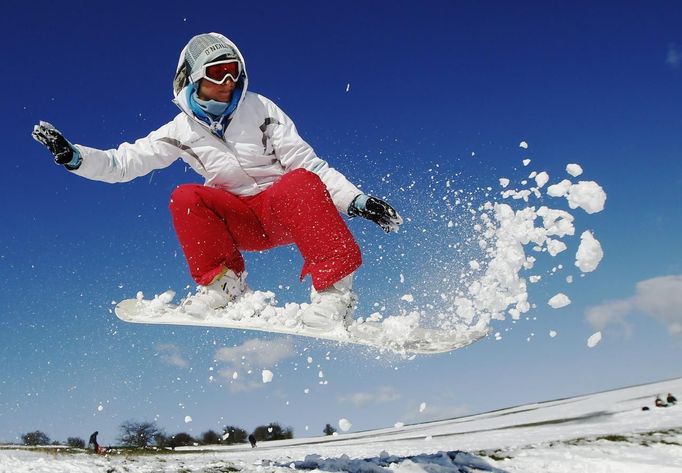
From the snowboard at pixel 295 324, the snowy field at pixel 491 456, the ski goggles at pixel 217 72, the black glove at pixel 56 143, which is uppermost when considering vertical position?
the ski goggles at pixel 217 72

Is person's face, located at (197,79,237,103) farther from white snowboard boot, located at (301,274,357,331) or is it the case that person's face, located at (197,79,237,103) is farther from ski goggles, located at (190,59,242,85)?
white snowboard boot, located at (301,274,357,331)

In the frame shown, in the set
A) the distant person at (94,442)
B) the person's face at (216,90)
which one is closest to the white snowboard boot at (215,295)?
the person's face at (216,90)

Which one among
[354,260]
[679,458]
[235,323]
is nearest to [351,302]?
[354,260]

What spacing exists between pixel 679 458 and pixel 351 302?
20.0ft

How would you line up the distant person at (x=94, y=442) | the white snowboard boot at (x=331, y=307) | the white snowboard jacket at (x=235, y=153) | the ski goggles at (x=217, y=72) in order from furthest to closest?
the distant person at (x=94, y=442) → the white snowboard jacket at (x=235, y=153) → the ski goggles at (x=217, y=72) → the white snowboard boot at (x=331, y=307)

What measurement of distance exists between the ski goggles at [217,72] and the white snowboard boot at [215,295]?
4.78 ft

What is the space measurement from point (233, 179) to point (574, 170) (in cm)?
270

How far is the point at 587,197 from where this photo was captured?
15.5ft

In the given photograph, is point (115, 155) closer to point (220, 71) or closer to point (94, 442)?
point (220, 71)

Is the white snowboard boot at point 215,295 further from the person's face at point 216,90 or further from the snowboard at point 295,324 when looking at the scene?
the person's face at point 216,90

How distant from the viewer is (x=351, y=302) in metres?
4.26

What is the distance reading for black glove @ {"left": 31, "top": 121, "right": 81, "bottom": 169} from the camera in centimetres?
425

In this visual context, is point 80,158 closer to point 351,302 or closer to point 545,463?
point 351,302

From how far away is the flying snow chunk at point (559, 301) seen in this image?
15.3 ft
